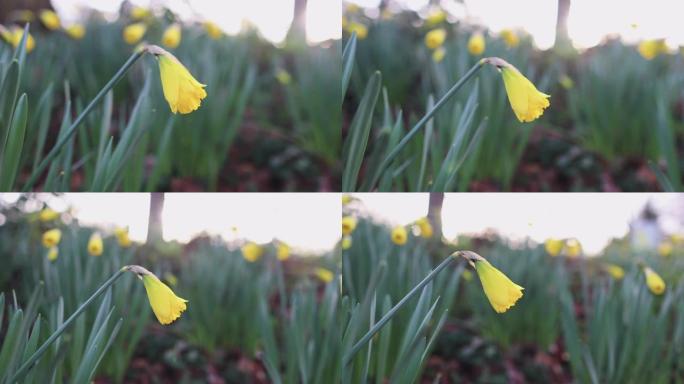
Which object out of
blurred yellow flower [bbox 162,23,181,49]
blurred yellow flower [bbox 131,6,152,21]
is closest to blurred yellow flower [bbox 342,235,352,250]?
blurred yellow flower [bbox 162,23,181,49]

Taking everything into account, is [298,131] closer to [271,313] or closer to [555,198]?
[271,313]

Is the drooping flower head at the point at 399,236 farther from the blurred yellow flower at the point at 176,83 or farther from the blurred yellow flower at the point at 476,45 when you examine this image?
the blurred yellow flower at the point at 176,83

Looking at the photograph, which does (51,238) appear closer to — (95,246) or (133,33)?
(95,246)

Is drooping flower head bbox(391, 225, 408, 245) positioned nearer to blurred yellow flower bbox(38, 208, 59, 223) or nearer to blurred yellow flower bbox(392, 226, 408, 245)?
blurred yellow flower bbox(392, 226, 408, 245)

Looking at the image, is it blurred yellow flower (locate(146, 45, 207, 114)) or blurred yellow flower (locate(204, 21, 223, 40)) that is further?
blurred yellow flower (locate(204, 21, 223, 40))

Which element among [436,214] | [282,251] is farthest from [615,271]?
[282,251]

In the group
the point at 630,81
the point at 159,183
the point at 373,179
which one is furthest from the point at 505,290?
the point at 159,183
